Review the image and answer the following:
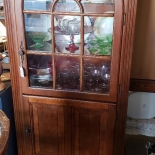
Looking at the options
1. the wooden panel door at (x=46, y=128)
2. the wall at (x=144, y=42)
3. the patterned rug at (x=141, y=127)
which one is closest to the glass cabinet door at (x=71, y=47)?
the wooden panel door at (x=46, y=128)

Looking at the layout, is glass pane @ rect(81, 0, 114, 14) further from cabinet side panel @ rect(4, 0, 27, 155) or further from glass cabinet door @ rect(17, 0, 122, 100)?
cabinet side panel @ rect(4, 0, 27, 155)

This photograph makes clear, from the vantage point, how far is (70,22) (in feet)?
4.51

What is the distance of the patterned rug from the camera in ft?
6.73

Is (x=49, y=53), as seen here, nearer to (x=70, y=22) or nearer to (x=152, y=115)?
(x=70, y=22)

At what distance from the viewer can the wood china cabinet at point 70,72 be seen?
1.33 m

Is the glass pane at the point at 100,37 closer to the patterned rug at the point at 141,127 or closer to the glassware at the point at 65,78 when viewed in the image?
the glassware at the point at 65,78

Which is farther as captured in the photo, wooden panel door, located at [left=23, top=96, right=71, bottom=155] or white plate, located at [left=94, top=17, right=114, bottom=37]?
wooden panel door, located at [left=23, top=96, right=71, bottom=155]

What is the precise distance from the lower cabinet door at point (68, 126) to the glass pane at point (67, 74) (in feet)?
0.29

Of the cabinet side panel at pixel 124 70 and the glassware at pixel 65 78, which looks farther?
the glassware at pixel 65 78

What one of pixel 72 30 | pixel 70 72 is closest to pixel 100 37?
pixel 72 30

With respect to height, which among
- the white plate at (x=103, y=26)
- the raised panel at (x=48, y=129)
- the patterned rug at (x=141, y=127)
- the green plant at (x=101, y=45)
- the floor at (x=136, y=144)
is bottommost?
the floor at (x=136, y=144)

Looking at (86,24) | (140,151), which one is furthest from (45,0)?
(140,151)

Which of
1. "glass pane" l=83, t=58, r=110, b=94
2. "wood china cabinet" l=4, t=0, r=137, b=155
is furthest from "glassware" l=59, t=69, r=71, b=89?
"glass pane" l=83, t=58, r=110, b=94

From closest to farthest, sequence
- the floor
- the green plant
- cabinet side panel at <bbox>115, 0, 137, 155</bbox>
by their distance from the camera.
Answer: cabinet side panel at <bbox>115, 0, 137, 155</bbox> → the green plant → the floor
